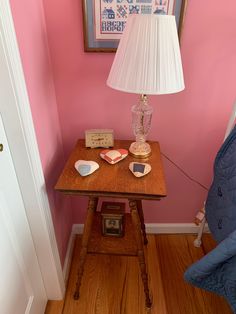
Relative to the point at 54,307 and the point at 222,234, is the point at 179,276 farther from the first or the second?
the point at 54,307

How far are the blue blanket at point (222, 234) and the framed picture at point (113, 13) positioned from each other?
592mm

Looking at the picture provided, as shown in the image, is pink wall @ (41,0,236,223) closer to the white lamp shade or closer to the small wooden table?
the small wooden table

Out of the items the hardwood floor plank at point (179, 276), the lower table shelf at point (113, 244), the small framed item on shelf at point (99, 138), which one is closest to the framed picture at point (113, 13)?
the small framed item on shelf at point (99, 138)

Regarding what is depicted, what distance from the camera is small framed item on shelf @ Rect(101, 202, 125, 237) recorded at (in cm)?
121

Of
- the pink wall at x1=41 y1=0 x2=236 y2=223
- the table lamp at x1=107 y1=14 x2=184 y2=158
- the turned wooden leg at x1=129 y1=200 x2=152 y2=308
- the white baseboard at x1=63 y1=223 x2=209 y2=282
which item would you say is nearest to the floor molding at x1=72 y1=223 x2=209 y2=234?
the white baseboard at x1=63 y1=223 x2=209 y2=282

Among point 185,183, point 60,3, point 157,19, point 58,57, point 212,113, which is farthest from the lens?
point 185,183

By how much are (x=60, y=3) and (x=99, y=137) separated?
595 millimetres

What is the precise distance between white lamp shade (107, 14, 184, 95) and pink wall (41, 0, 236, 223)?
285 mm

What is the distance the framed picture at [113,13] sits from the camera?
39.2 inches

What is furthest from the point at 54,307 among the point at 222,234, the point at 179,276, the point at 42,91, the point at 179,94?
the point at 179,94

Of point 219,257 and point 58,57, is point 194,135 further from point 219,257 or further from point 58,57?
point 58,57

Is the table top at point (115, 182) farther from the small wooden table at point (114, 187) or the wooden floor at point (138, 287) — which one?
the wooden floor at point (138, 287)

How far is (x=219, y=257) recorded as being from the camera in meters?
0.86

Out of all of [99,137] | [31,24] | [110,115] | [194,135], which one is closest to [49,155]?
[99,137]
